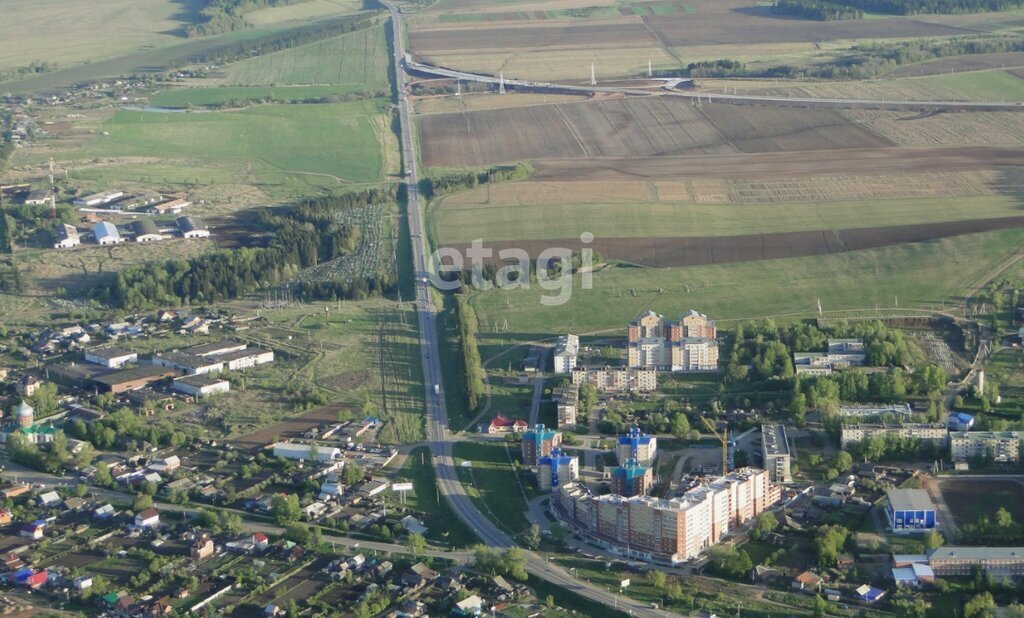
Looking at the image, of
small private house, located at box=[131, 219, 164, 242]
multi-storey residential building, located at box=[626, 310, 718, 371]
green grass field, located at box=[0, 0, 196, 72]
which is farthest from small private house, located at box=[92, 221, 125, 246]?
green grass field, located at box=[0, 0, 196, 72]

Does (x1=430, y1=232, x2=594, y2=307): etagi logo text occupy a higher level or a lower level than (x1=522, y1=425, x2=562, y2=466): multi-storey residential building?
higher

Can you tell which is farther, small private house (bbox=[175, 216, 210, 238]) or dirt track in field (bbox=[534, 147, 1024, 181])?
dirt track in field (bbox=[534, 147, 1024, 181])

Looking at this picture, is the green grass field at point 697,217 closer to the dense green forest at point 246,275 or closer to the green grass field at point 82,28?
the dense green forest at point 246,275

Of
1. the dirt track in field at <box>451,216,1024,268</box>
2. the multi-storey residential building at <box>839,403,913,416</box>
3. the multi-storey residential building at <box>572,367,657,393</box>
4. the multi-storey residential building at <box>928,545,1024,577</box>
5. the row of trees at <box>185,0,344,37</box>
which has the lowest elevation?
the multi-storey residential building at <box>928,545,1024,577</box>

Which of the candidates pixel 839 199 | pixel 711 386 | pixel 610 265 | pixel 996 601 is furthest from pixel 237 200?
pixel 996 601

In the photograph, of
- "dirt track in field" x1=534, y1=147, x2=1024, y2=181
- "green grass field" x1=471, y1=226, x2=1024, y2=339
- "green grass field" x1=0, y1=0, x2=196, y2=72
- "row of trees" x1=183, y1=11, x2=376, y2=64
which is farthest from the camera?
"green grass field" x1=0, y1=0, x2=196, y2=72

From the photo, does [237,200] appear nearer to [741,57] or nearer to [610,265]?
[610,265]

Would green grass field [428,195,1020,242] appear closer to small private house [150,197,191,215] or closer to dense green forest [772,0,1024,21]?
small private house [150,197,191,215]

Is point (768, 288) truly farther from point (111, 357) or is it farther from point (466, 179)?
point (111, 357)
